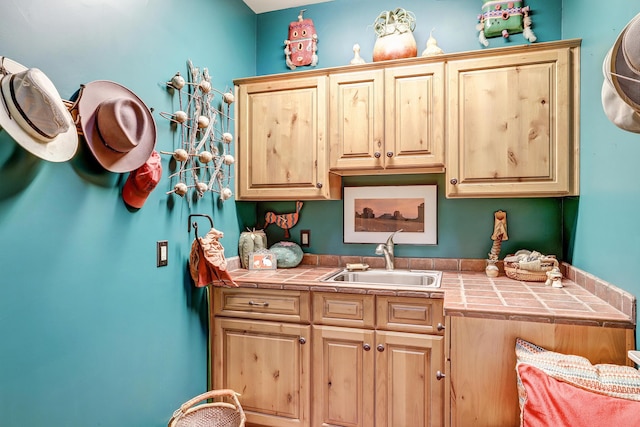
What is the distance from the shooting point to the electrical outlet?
1.88 m

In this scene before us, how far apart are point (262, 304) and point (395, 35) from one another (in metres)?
1.88

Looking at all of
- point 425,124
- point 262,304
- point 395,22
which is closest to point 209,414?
point 262,304

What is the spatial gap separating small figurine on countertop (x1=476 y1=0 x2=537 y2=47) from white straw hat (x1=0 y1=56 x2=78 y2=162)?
240 centimetres

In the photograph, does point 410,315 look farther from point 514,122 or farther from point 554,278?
point 514,122

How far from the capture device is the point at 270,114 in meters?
2.52

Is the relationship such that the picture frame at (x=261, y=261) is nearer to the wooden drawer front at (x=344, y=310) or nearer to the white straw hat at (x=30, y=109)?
the wooden drawer front at (x=344, y=310)

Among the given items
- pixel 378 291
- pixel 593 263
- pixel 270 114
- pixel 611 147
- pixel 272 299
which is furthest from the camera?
pixel 270 114

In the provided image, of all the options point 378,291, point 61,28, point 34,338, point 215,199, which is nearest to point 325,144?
point 215,199

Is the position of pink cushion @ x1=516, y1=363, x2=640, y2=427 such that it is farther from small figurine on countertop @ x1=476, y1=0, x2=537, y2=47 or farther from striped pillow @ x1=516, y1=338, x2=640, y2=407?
small figurine on countertop @ x1=476, y1=0, x2=537, y2=47

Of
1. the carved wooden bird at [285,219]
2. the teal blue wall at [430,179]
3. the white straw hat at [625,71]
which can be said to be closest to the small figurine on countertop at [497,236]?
the teal blue wall at [430,179]

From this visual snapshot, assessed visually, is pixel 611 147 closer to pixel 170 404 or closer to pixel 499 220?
pixel 499 220

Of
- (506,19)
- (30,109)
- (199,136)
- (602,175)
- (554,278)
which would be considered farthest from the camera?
(506,19)

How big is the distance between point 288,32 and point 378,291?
2052mm

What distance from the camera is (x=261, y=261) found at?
2479 millimetres
